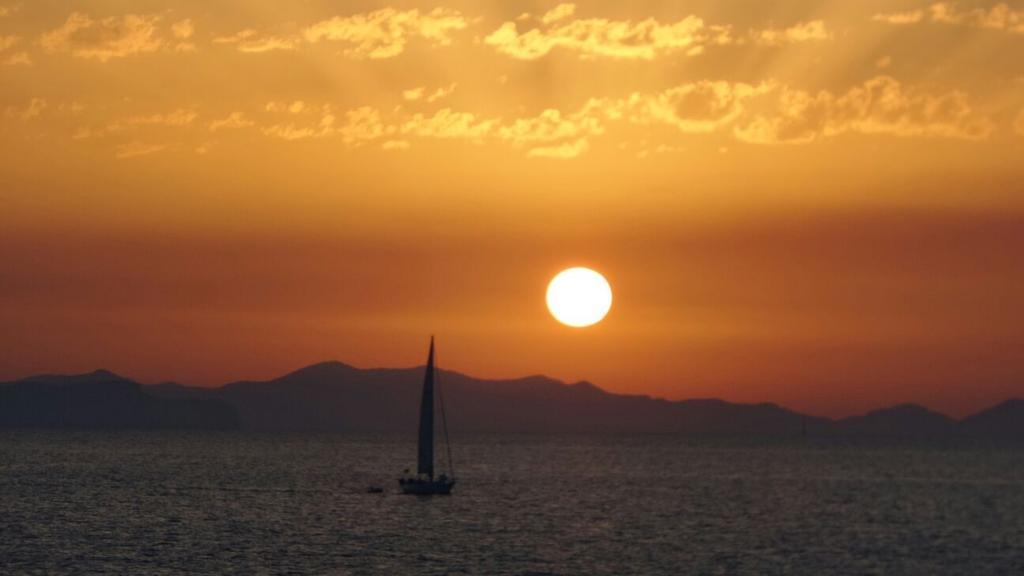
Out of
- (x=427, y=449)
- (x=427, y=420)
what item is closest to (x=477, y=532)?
(x=427, y=420)

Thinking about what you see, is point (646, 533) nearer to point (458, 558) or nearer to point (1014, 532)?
point (458, 558)

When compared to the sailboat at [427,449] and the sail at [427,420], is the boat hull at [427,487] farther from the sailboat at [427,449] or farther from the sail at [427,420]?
the sail at [427,420]

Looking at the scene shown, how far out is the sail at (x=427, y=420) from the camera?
14390 centimetres

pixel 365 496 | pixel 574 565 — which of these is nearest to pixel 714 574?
pixel 574 565

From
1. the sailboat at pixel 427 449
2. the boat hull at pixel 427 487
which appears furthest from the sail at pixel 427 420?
the boat hull at pixel 427 487

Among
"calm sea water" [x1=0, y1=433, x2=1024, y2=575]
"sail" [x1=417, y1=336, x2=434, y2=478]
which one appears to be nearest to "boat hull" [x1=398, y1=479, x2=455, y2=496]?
"calm sea water" [x1=0, y1=433, x2=1024, y2=575]

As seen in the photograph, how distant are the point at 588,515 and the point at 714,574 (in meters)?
51.4

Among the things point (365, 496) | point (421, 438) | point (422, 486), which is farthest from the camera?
point (365, 496)

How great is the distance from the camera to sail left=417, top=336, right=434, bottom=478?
14390 cm

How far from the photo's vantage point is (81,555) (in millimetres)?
97625

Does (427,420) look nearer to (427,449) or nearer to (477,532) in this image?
(427,449)

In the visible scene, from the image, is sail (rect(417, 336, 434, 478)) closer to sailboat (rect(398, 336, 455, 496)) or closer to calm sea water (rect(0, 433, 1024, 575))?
sailboat (rect(398, 336, 455, 496))

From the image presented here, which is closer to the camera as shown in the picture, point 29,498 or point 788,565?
point 788,565

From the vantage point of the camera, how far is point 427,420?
484 feet
